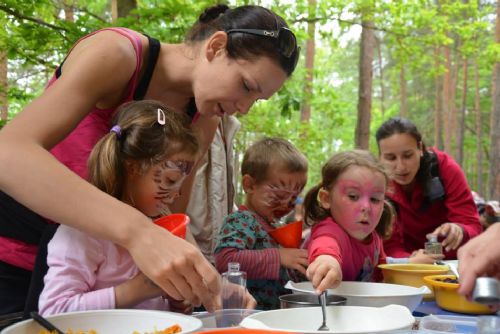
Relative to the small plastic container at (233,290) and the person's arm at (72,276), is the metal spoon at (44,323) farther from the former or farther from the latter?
the small plastic container at (233,290)

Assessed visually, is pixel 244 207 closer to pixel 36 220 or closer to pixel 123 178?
pixel 123 178

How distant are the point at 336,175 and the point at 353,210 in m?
0.21

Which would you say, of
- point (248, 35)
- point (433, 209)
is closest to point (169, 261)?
point (248, 35)

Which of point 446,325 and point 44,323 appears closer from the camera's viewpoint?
point 44,323

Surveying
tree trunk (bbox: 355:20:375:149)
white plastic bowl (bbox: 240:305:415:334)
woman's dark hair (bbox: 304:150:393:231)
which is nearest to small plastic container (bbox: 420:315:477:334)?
white plastic bowl (bbox: 240:305:415:334)

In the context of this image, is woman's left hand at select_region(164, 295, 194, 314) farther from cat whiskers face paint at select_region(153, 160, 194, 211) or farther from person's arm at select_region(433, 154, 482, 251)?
person's arm at select_region(433, 154, 482, 251)

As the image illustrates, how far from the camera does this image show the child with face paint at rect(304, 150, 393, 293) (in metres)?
2.32

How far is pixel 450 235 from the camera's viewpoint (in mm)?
3131

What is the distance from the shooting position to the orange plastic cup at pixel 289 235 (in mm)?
2486

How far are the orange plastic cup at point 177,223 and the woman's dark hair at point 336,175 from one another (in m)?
1.20

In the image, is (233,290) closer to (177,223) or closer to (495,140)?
(177,223)

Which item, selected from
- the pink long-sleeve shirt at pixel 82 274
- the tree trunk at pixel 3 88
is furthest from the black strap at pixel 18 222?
the tree trunk at pixel 3 88

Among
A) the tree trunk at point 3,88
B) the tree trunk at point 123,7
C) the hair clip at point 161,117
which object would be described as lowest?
the hair clip at point 161,117

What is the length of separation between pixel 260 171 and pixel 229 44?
809 millimetres
